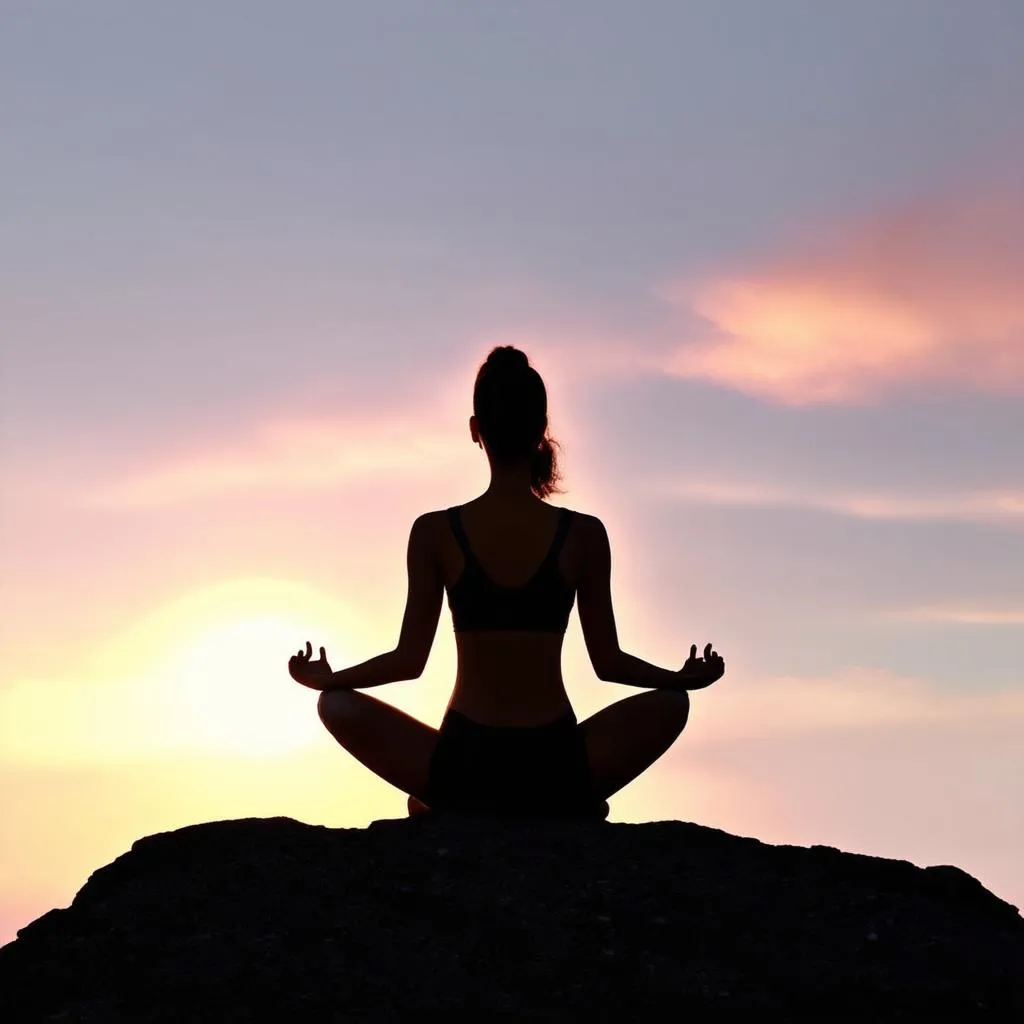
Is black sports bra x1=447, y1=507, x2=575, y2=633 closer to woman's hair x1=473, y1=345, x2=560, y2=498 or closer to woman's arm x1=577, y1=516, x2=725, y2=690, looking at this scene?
woman's arm x1=577, y1=516, x2=725, y2=690

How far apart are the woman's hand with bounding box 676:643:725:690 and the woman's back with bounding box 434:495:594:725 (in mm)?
776

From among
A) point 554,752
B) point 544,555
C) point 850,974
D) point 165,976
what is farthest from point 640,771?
point 165,976

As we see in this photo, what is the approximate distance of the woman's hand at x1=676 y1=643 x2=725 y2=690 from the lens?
35.0 ft

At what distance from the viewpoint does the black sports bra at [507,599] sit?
1037 centimetres

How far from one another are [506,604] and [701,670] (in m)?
1.29

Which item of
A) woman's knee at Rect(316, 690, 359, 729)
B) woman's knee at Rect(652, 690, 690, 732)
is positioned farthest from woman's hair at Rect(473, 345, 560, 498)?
woman's knee at Rect(316, 690, 359, 729)

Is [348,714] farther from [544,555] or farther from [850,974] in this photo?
[850,974]

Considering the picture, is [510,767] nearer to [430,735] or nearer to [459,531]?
[430,735]

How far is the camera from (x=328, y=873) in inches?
386

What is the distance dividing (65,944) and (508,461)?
12.0 ft

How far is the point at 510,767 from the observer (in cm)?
1038

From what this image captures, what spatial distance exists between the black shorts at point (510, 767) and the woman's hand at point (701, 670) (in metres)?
0.72

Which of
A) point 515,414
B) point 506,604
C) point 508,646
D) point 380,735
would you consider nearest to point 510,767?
point 508,646

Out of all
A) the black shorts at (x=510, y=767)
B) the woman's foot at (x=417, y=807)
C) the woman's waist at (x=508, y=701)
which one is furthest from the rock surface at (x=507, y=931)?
the woman's waist at (x=508, y=701)
